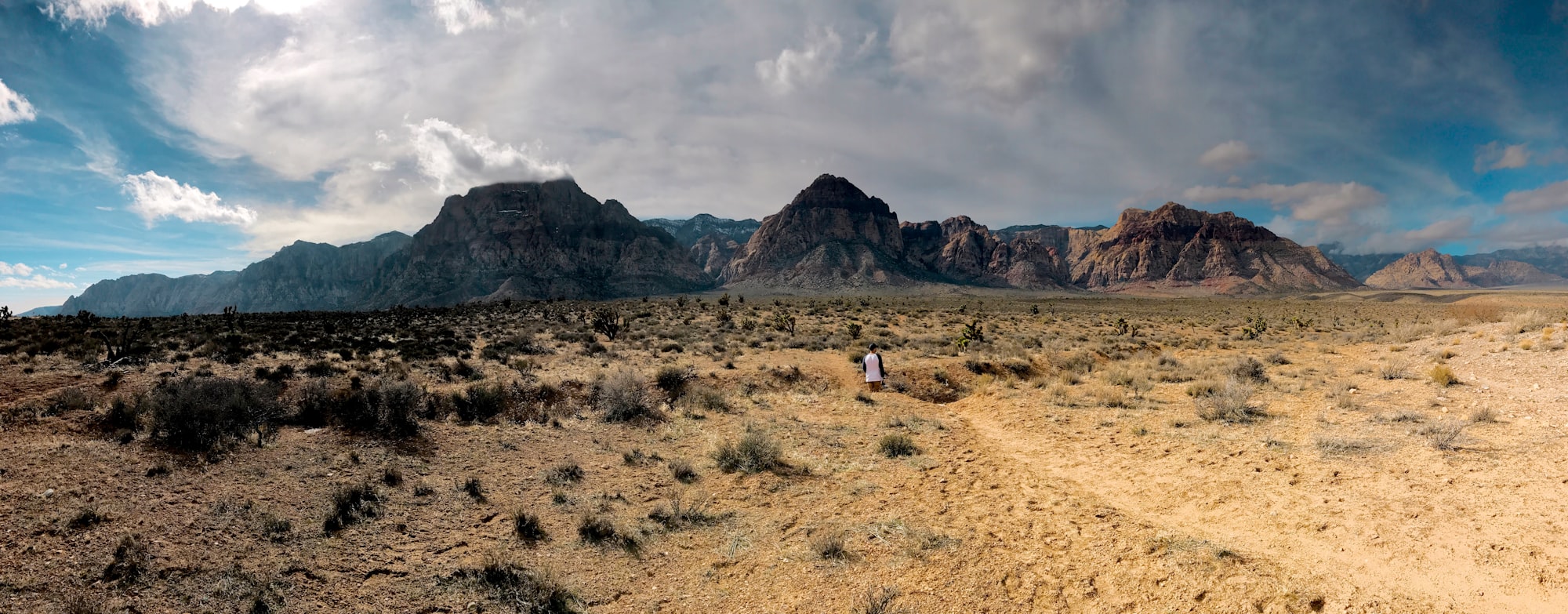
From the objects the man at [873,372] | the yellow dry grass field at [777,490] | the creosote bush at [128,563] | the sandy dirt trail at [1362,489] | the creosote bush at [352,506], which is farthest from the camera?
the man at [873,372]

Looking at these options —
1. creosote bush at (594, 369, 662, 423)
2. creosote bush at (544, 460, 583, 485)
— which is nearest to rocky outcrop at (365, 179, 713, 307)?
creosote bush at (594, 369, 662, 423)

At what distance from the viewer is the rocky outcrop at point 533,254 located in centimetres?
14925

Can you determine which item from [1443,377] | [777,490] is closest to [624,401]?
[777,490]

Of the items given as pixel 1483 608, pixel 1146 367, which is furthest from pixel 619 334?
pixel 1483 608

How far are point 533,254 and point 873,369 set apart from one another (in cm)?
16695

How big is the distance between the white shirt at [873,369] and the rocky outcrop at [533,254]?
136 metres

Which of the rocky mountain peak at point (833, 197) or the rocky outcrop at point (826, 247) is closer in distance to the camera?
the rocky outcrop at point (826, 247)

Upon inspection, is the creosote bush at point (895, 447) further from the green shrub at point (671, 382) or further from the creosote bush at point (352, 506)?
the creosote bush at point (352, 506)

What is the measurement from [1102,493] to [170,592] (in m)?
10.6

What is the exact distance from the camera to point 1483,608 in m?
4.73

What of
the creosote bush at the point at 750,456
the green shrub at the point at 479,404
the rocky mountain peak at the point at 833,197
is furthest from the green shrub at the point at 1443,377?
the rocky mountain peak at the point at 833,197

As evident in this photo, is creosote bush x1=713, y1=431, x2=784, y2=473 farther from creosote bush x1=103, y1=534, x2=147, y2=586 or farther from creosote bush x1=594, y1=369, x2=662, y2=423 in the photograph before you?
creosote bush x1=103, y1=534, x2=147, y2=586

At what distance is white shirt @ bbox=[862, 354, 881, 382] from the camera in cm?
1539

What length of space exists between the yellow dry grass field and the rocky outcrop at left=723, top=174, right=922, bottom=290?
126523 millimetres
